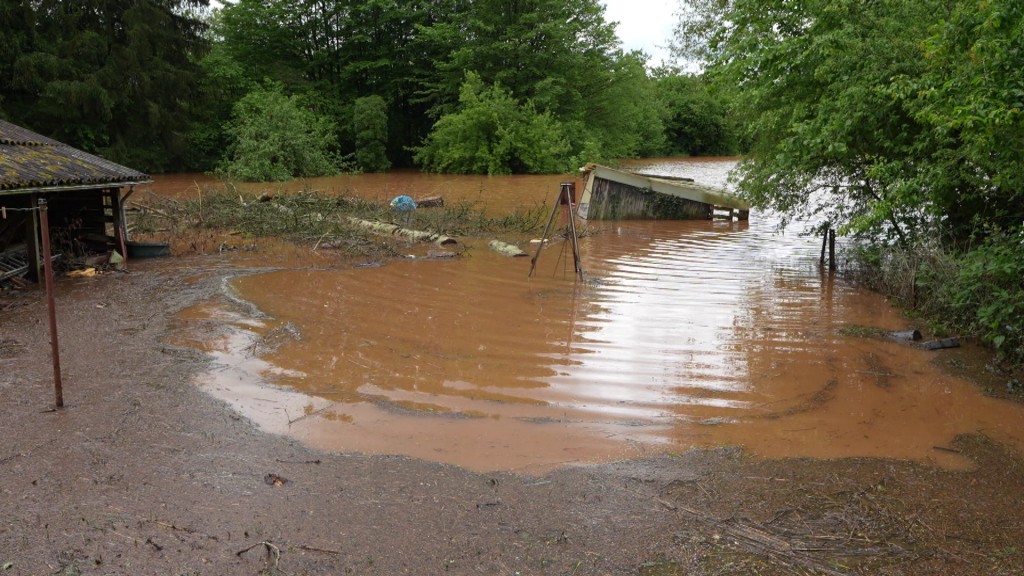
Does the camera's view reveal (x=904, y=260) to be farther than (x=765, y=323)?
Yes

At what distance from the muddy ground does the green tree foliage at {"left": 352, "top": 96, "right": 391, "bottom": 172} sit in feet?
114

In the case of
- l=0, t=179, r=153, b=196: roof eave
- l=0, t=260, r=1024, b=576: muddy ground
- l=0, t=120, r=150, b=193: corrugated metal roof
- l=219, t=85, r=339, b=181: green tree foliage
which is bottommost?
l=0, t=260, r=1024, b=576: muddy ground

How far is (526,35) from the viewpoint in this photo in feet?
130

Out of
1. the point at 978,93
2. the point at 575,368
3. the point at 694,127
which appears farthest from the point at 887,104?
the point at 694,127

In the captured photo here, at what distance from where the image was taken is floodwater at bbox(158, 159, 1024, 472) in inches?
251

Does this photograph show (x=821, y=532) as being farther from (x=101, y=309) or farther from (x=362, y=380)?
(x=101, y=309)

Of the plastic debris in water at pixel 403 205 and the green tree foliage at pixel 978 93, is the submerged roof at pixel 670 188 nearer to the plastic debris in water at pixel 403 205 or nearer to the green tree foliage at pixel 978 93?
the plastic debris in water at pixel 403 205

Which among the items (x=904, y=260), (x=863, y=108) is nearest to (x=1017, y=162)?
(x=863, y=108)

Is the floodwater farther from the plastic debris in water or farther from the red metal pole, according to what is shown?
the plastic debris in water

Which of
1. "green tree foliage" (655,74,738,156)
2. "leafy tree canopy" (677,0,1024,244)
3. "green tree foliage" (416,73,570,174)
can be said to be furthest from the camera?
"green tree foliage" (655,74,738,156)

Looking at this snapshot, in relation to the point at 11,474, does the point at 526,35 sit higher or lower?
higher

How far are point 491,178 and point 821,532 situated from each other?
31.7m

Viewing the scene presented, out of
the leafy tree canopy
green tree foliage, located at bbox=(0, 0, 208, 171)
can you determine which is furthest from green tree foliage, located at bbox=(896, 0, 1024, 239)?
green tree foliage, located at bbox=(0, 0, 208, 171)

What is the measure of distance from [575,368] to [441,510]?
338cm
